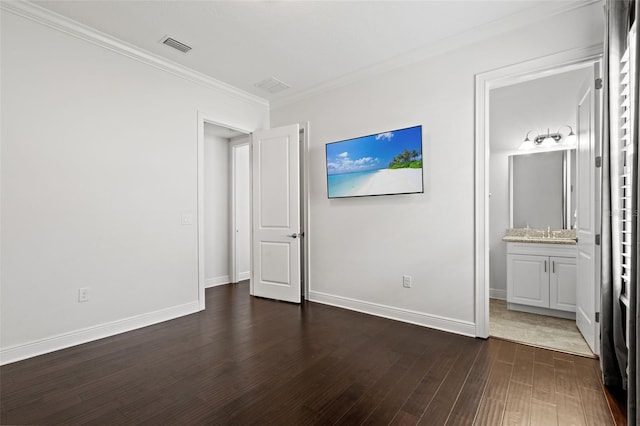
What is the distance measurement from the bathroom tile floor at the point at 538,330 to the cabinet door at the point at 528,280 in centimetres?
17

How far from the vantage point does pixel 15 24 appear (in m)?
2.47

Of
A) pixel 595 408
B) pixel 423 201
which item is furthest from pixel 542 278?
pixel 595 408

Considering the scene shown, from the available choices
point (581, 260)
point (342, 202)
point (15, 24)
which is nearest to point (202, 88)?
point (15, 24)

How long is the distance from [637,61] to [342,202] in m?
2.78

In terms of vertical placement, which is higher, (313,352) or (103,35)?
(103,35)

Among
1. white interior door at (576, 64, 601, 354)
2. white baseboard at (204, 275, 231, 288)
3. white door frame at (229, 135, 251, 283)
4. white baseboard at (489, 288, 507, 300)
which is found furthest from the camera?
white door frame at (229, 135, 251, 283)

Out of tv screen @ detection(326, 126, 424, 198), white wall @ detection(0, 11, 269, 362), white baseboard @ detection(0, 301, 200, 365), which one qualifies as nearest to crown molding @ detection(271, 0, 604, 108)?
tv screen @ detection(326, 126, 424, 198)

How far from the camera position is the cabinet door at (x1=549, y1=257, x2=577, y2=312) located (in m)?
3.34

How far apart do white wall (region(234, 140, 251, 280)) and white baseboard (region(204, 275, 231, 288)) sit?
23cm

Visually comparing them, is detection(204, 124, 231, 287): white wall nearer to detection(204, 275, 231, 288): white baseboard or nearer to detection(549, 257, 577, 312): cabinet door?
detection(204, 275, 231, 288): white baseboard

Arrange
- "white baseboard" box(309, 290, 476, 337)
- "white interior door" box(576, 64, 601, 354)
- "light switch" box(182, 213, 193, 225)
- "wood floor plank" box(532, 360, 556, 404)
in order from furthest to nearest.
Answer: "light switch" box(182, 213, 193, 225)
"white baseboard" box(309, 290, 476, 337)
"white interior door" box(576, 64, 601, 354)
"wood floor plank" box(532, 360, 556, 404)

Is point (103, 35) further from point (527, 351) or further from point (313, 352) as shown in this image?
→ point (527, 351)

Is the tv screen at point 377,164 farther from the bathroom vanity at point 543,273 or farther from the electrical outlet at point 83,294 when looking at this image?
the electrical outlet at point 83,294

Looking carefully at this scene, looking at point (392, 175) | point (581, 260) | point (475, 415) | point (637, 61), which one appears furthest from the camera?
→ point (392, 175)
